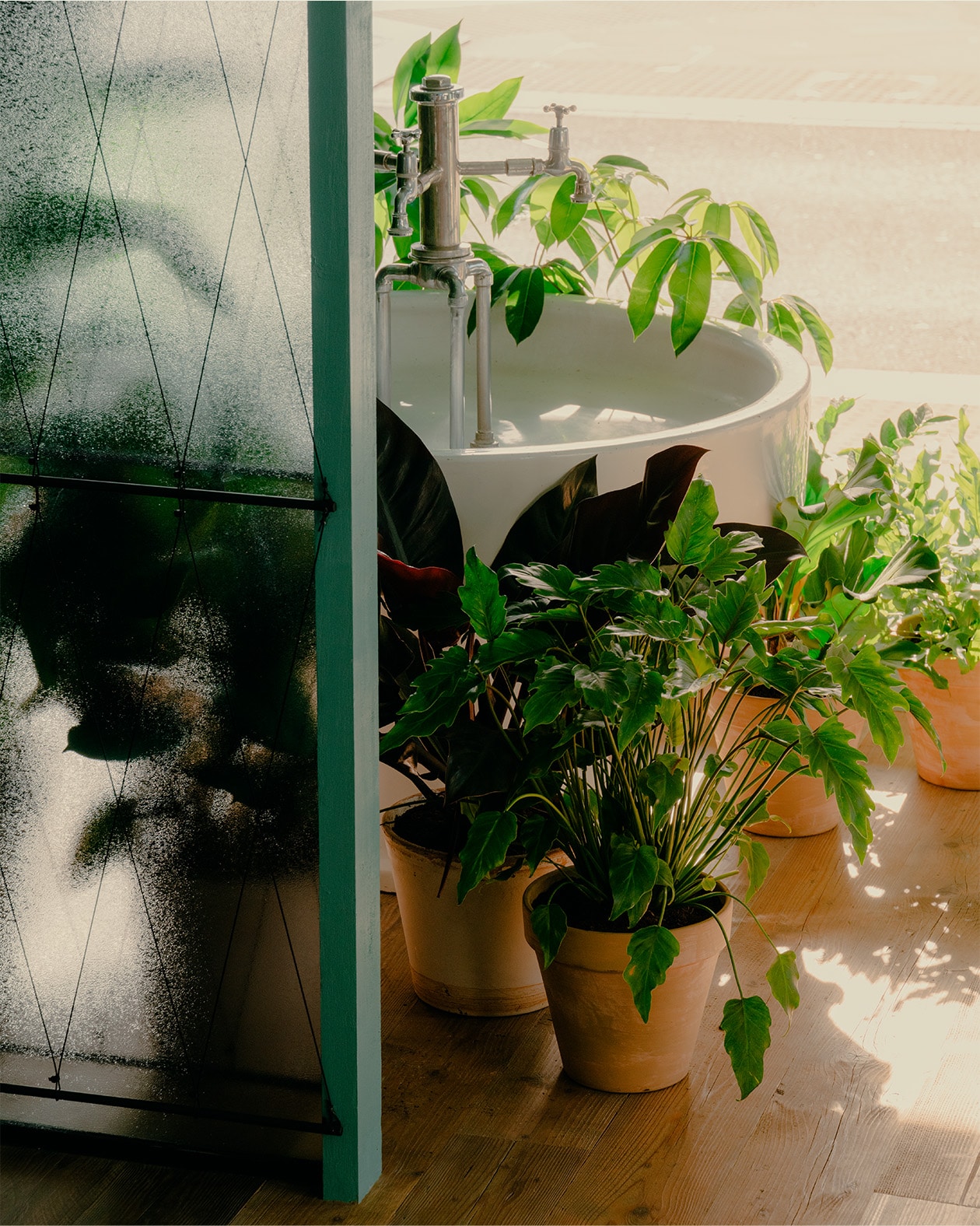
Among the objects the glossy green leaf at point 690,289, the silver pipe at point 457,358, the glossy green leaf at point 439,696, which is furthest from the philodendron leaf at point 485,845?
the glossy green leaf at point 690,289

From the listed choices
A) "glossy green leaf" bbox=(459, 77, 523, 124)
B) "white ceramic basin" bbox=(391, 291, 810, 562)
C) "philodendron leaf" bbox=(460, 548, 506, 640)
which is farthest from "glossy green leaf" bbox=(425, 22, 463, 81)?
"philodendron leaf" bbox=(460, 548, 506, 640)

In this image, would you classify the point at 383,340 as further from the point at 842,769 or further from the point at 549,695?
the point at 842,769

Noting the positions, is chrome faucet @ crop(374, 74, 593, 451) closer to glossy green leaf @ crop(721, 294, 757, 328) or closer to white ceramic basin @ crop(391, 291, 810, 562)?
white ceramic basin @ crop(391, 291, 810, 562)

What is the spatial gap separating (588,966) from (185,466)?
0.59 metres

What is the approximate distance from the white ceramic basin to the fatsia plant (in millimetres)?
62

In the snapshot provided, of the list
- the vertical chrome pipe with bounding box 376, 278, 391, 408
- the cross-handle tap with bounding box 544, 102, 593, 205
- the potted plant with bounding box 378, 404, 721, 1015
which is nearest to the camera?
the potted plant with bounding box 378, 404, 721, 1015

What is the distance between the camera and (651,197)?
14.2 feet

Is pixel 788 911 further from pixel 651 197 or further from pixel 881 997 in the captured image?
pixel 651 197

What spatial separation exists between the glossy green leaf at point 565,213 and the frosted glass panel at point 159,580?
897mm

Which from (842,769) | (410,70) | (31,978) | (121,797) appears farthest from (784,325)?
(31,978)

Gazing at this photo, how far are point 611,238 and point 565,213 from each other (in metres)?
0.21

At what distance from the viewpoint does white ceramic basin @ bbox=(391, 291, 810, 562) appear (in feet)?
5.14

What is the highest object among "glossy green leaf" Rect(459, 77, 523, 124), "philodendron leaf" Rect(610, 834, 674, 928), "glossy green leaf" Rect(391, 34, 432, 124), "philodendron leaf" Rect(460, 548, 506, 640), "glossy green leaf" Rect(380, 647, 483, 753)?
"glossy green leaf" Rect(391, 34, 432, 124)

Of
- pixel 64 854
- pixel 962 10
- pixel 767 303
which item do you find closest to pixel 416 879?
pixel 64 854
